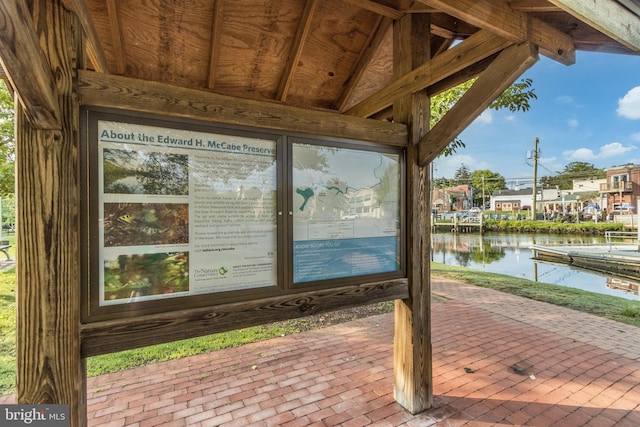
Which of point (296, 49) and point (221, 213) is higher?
point (296, 49)

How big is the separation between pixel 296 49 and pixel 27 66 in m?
2.06

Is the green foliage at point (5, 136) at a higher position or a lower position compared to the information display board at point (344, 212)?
higher

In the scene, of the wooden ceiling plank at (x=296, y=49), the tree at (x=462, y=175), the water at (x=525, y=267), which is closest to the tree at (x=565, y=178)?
the tree at (x=462, y=175)

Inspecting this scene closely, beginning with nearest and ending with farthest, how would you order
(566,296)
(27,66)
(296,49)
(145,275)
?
1. (27,66)
2. (145,275)
3. (296,49)
4. (566,296)

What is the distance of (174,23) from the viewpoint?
2.41 metres

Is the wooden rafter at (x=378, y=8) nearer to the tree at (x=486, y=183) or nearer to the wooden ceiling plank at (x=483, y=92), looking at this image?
the wooden ceiling plank at (x=483, y=92)

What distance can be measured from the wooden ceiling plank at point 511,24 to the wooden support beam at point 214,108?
33.8 inches

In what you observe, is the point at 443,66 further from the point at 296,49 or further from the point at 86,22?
the point at 86,22

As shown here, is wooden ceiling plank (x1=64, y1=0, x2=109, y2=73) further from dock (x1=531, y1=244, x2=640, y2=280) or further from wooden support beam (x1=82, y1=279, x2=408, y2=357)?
dock (x1=531, y1=244, x2=640, y2=280)

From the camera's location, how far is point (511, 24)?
1647 mm

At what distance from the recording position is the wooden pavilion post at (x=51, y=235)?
1293 mm

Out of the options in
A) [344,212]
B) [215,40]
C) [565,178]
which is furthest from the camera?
[565,178]

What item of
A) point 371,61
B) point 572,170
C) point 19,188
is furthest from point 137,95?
point 572,170

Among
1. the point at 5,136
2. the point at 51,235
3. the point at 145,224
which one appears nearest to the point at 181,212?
the point at 145,224
